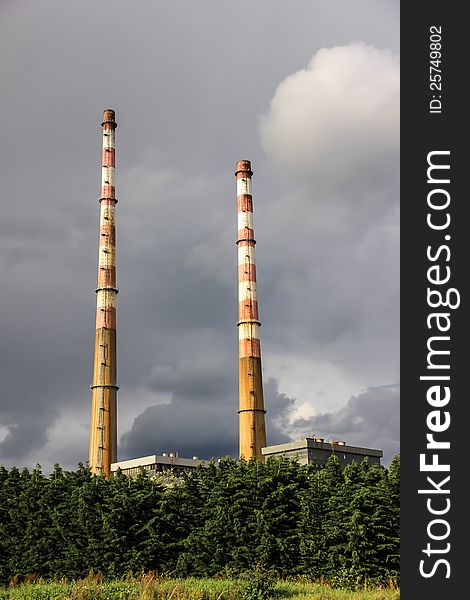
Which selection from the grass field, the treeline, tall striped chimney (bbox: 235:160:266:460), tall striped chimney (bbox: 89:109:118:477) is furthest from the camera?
tall striped chimney (bbox: 89:109:118:477)

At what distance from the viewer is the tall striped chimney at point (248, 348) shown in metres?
49.1

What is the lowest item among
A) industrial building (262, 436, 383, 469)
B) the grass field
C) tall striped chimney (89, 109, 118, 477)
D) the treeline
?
the grass field

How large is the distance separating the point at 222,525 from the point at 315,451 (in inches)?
748

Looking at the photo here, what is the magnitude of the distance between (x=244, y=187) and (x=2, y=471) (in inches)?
1035

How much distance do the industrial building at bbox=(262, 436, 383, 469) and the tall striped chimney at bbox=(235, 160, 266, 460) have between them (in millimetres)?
1497

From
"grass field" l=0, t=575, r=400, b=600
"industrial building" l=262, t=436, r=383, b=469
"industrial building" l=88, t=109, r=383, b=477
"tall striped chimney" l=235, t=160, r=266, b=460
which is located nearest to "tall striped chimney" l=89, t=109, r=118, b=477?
"industrial building" l=88, t=109, r=383, b=477

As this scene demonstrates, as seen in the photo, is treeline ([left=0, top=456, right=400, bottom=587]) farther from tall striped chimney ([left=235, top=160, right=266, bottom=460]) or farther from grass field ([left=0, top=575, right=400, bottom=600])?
tall striped chimney ([left=235, top=160, right=266, bottom=460])

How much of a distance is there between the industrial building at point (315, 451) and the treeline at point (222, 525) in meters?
15.2

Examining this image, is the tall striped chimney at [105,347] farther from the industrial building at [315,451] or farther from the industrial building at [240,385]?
the industrial building at [315,451]

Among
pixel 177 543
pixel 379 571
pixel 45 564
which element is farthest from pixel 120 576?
pixel 379 571

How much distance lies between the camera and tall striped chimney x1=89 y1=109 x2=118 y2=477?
163 ft

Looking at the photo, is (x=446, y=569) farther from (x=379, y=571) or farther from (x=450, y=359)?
(x=379, y=571)

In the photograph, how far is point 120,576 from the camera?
2898 centimetres

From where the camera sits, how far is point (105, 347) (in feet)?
168
